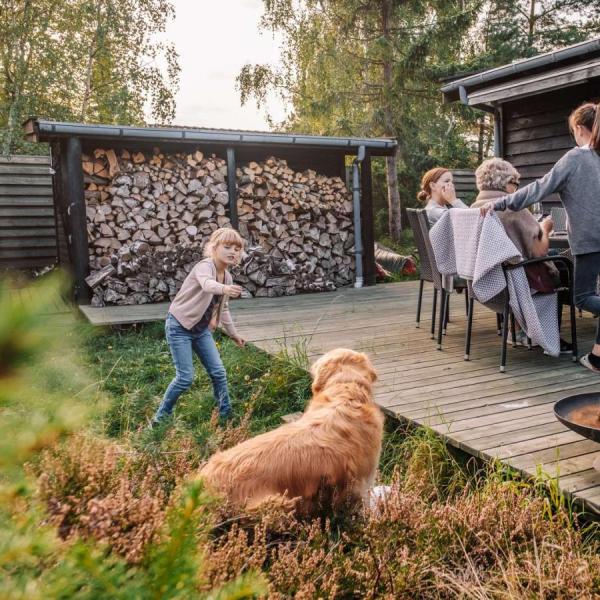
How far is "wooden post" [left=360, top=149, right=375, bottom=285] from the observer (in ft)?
32.3

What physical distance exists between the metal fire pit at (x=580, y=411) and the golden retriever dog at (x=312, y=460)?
744 mm

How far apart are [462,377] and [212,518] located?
2.72 metres

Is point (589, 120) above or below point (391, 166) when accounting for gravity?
below

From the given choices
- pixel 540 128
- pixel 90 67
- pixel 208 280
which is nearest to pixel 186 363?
pixel 208 280

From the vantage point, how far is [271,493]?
81.6 inches

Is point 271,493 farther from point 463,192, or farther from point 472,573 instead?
point 463,192

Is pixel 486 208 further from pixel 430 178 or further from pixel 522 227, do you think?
pixel 430 178

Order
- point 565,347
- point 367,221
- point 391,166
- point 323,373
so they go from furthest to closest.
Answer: point 391,166, point 367,221, point 565,347, point 323,373

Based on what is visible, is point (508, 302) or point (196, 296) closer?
point (196, 296)

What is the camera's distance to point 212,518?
1618 millimetres

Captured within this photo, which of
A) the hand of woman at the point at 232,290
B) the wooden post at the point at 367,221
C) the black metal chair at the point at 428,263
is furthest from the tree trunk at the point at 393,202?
the hand of woman at the point at 232,290

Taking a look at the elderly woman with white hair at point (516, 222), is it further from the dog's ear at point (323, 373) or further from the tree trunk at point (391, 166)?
the tree trunk at point (391, 166)

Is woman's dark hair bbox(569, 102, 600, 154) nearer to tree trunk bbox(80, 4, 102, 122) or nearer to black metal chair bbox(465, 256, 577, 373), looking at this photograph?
black metal chair bbox(465, 256, 577, 373)

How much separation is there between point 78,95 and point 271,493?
64.9 feet
